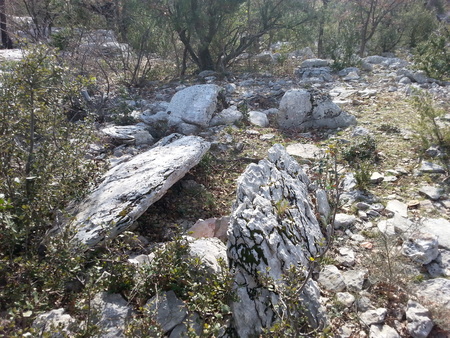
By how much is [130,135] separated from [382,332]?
12.4 feet

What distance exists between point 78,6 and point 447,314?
8731 mm

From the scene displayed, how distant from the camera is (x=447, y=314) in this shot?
210 cm

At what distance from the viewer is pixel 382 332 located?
6.87 feet

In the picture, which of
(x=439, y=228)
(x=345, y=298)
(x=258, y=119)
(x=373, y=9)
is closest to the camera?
(x=345, y=298)

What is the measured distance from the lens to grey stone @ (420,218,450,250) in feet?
9.05

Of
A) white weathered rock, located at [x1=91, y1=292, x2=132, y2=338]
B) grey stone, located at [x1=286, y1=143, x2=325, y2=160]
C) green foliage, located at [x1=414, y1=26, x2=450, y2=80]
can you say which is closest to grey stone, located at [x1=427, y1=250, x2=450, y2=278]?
grey stone, located at [x1=286, y1=143, x2=325, y2=160]

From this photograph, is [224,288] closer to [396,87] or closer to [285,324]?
[285,324]

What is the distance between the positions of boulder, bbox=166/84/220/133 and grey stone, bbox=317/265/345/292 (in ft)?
10.9

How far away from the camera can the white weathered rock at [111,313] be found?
1911 mm

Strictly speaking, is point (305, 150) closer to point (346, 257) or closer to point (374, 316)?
point (346, 257)

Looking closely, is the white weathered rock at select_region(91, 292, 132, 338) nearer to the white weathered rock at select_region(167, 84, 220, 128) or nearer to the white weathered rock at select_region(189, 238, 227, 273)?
the white weathered rock at select_region(189, 238, 227, 273)

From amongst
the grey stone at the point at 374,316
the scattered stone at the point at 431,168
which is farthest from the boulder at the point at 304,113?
the grey stone at the point at 374,316

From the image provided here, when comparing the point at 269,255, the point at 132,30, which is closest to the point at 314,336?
the point at 269,255

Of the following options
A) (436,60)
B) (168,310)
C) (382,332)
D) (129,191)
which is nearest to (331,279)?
(382,332)
